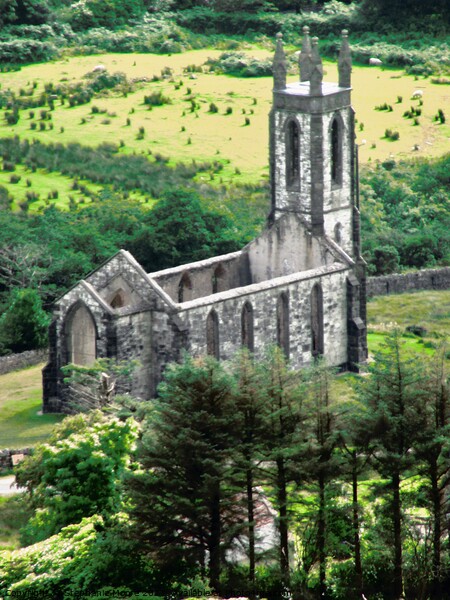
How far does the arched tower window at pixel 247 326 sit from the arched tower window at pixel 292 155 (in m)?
6.19

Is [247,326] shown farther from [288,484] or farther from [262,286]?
[288,484]

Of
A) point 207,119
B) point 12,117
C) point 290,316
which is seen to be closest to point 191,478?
point 290,316

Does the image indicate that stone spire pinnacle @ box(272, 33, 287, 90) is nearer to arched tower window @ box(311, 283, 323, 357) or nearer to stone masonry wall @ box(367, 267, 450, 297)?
arched tower window @ box(311, 283, 323, 357)

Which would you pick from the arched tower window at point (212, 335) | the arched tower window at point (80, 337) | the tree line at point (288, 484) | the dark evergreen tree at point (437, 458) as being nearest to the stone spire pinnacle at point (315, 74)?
the arched tower window at point (212, 335)

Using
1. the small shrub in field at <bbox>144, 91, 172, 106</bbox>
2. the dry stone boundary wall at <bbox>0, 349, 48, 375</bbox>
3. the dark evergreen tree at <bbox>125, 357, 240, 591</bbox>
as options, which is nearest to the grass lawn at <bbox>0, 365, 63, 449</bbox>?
the dry stone boundary wall at <bbox>0, 349, 48, 375</bbox>

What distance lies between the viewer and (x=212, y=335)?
2687 inches

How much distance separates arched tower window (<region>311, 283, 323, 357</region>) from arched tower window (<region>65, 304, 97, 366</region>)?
8739 millimetres

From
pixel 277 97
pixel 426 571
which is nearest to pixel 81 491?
pixel 426 571

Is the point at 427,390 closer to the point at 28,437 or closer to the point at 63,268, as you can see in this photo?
the point at 28,437

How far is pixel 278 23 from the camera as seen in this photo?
124 meters

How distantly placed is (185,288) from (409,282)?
16.8 metres

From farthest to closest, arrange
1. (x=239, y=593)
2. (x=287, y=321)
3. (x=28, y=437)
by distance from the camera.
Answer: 1. (x=287, y=321)
2. (x=28, y=437)
3. (x=239, y=593)

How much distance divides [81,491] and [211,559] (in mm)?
4854

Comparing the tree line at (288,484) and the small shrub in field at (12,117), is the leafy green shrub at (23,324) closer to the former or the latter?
the tree line at (288,484)
